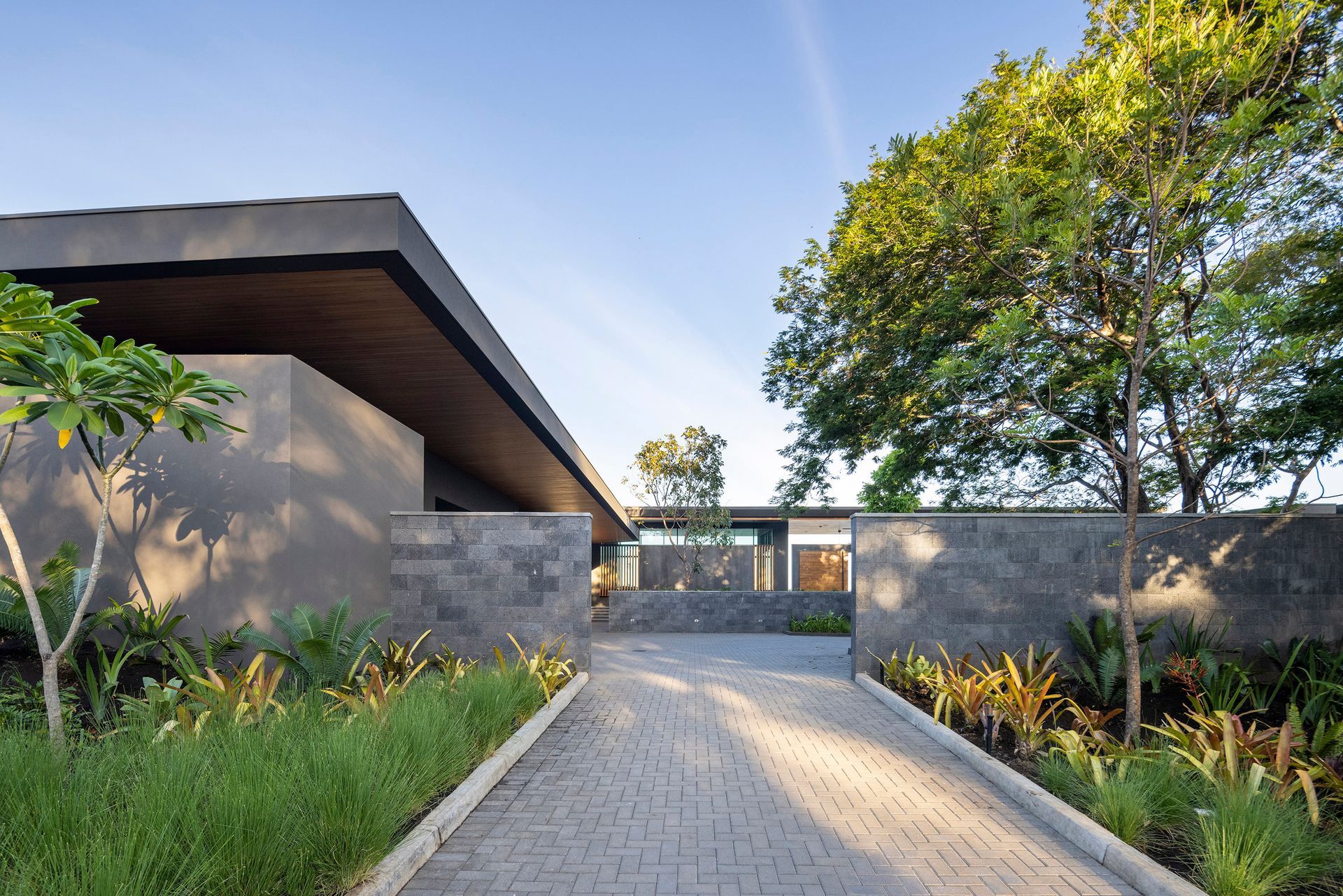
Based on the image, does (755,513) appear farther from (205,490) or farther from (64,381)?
(64,381)

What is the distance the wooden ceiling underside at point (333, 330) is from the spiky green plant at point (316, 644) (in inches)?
133

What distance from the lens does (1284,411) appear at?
Answer: 850cm

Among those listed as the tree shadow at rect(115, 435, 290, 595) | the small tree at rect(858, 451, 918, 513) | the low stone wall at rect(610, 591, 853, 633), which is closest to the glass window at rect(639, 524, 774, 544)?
the small tree at rect(858, 451, 918, 513)

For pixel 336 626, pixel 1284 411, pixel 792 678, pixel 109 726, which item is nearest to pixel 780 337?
pixel 792 678

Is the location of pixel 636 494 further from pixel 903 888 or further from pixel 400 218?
pixel 903 888

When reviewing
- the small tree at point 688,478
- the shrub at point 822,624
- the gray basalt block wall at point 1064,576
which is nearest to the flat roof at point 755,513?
the small tree at point 688,478

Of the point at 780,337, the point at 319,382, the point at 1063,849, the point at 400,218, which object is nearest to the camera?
the point at 1063,849

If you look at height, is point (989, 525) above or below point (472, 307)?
below

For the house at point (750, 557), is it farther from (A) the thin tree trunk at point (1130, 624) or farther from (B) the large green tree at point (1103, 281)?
(A) the thin tree trunk at point (1130, 624)

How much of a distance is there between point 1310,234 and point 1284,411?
7.41ft

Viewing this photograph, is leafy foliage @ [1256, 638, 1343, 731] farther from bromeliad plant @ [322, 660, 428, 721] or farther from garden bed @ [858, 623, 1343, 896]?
bromeliad plant @ [322, 660, 428, 721]

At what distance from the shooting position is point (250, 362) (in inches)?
279

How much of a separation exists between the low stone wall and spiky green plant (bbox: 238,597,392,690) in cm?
1229

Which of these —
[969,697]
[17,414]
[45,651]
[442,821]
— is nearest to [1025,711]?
[969,697]
